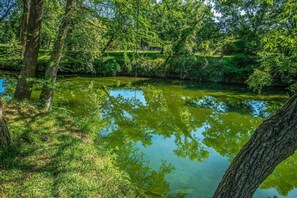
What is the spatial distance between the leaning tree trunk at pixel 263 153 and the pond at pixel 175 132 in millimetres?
2101

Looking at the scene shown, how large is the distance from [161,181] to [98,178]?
1645 mm

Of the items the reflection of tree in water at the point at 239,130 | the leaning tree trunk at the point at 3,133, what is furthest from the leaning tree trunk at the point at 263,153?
the reflection of tree in water at the point at 239,130

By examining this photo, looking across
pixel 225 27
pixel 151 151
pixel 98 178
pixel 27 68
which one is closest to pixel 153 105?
pixel 151 151

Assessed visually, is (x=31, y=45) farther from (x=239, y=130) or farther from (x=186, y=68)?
(x=186, y=68)

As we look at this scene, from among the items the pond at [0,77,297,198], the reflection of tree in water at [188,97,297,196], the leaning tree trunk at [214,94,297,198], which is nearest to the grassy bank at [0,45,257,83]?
the pond at [0,77,297,198]

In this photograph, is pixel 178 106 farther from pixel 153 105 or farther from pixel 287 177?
pixel 287 177

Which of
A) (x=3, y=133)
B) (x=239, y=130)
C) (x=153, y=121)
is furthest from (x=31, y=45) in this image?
(x=239, y=130)

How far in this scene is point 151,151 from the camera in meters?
5.72

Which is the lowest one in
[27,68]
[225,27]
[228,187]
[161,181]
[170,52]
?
[161,181]

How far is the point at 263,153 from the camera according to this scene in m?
1.90

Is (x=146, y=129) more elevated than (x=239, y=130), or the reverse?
(x=239, y=130)

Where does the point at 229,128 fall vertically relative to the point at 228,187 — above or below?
below

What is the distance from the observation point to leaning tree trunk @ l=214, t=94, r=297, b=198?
178cm

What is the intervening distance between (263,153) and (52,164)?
259 centimetres
